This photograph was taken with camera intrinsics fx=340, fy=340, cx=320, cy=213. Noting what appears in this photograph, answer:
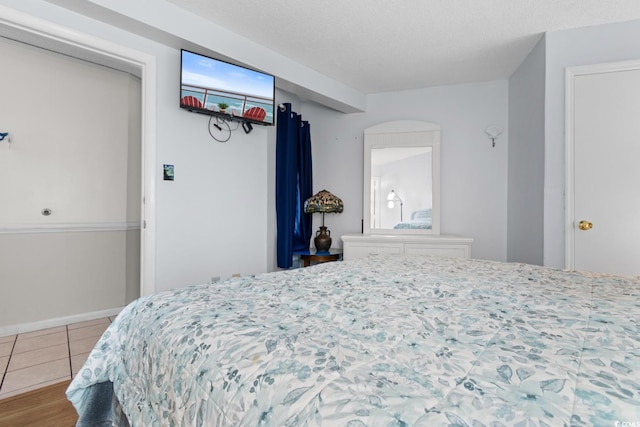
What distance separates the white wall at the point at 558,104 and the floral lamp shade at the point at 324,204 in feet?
6.35

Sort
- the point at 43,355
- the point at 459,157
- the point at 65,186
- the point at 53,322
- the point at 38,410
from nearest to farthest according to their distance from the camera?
1. the point at 38,410
2. the point at 43,355
3. the point at 53,322
4. the point at 65,186
5. the point at 459,157

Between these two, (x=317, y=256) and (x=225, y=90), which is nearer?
(x=225, y=90)

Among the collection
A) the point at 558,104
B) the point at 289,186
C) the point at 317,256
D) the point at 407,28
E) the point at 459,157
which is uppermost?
the point at 407,28

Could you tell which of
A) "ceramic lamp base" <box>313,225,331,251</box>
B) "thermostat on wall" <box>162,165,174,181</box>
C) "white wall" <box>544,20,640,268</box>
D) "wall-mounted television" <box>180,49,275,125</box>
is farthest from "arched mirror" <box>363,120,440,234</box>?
"thermostat on wall" <box>162,165,174,181</box>

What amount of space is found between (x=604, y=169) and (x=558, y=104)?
0.57 metres

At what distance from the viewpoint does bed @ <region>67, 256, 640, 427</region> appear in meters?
0.50

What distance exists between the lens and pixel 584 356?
0.64m

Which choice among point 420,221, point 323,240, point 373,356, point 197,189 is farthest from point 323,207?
point 373,356

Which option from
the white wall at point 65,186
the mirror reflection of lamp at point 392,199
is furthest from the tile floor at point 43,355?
the mirror reflection of lamp at point 392,199

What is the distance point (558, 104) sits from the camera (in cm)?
254

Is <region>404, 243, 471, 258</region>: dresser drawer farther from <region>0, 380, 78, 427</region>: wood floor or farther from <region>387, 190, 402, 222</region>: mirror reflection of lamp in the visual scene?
<region>0, 380, 78, 427</region>: wood floor

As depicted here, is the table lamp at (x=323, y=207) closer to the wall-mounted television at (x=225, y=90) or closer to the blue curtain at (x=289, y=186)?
the blue curtain at (x=289, y=186)

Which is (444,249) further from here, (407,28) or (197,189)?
(197,189)

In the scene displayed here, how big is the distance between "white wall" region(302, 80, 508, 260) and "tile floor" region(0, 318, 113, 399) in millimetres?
2571
